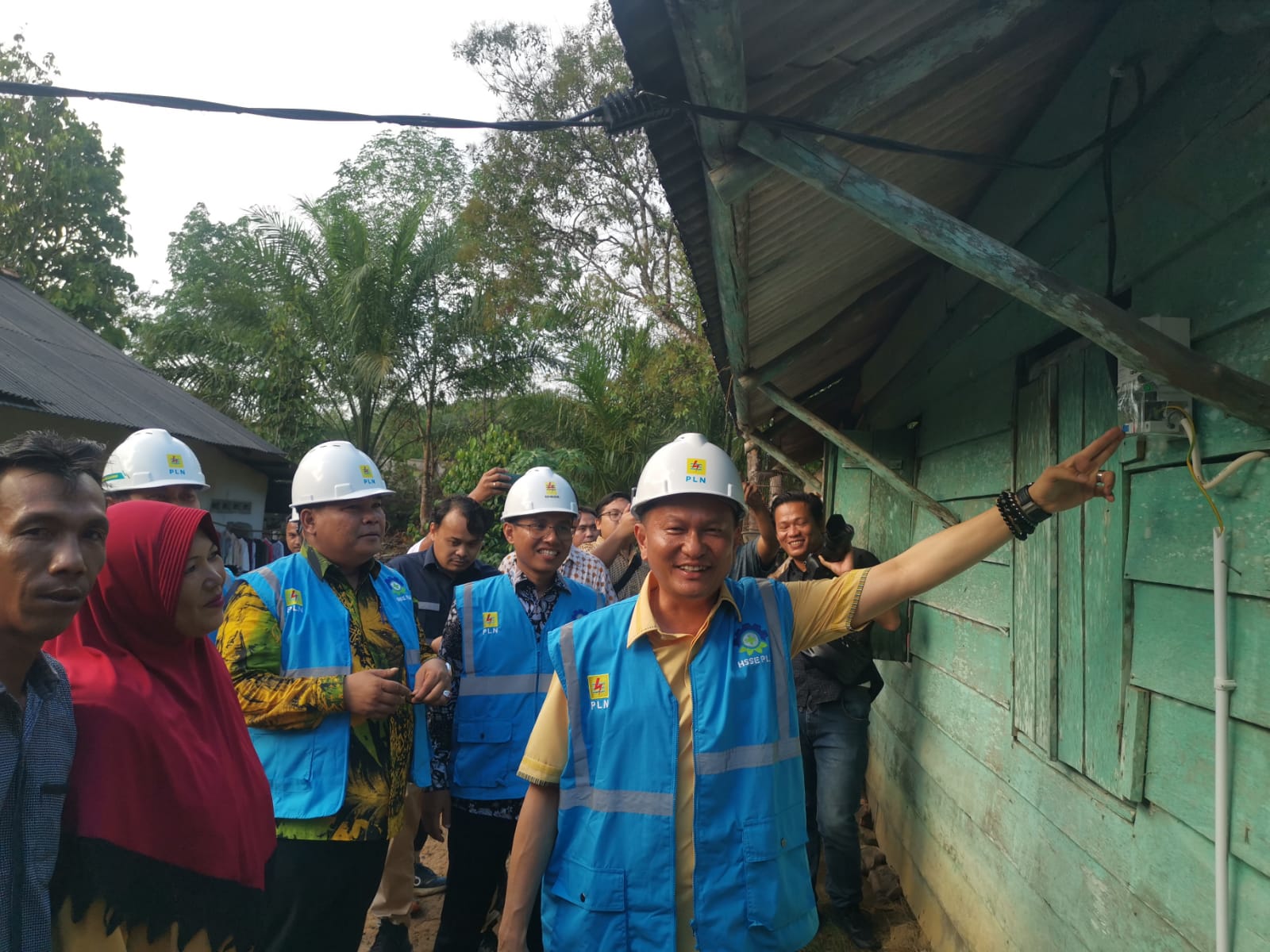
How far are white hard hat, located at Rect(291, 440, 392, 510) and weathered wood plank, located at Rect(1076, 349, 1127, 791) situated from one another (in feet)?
7.39

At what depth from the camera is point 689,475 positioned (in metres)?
2.15

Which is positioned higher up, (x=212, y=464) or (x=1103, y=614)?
(x=212, y=464)

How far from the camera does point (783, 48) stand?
6.87 ft

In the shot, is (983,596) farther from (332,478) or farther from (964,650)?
(332,478)

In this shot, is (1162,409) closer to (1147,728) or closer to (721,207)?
(1147,728)

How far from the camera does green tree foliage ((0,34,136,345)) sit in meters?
23.0

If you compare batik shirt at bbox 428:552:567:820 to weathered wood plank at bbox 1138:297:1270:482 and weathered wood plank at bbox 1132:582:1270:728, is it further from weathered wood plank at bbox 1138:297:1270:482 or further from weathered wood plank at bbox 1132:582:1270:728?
weathered wood plank at bbox 1138:297:1270:482

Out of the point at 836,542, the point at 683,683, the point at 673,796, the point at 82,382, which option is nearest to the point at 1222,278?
the point at 683,683

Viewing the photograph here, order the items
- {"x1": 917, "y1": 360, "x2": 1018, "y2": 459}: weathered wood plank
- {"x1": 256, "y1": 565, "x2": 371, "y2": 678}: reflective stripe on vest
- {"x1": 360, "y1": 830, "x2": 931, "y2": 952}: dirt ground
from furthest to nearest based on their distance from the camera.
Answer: {"x1": 360, "y1": 830, "x2": 931, "y2": 952}: dirt ground, {"x1": 917, "y1": 360, "x2": 1018, "y2": 459}: weathered wood plank, {"x1": 256, "y1": 565, "x2": 371, "y2": 678}: reflective stripe on vest

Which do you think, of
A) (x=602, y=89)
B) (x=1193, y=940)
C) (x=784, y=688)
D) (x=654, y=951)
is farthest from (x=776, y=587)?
(x=602, y=89)

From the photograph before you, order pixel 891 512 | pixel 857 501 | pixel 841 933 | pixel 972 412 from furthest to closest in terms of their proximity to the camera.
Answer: pixel 857 501, pixel 891 512, pixel 841 933, pixel 972 412

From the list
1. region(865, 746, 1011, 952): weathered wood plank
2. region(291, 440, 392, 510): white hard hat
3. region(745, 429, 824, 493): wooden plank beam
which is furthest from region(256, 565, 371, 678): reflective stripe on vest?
region(745, 429, 824, 493): wooden plank beam

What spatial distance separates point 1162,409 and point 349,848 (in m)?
2.59

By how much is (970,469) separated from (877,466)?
425 millimetres
